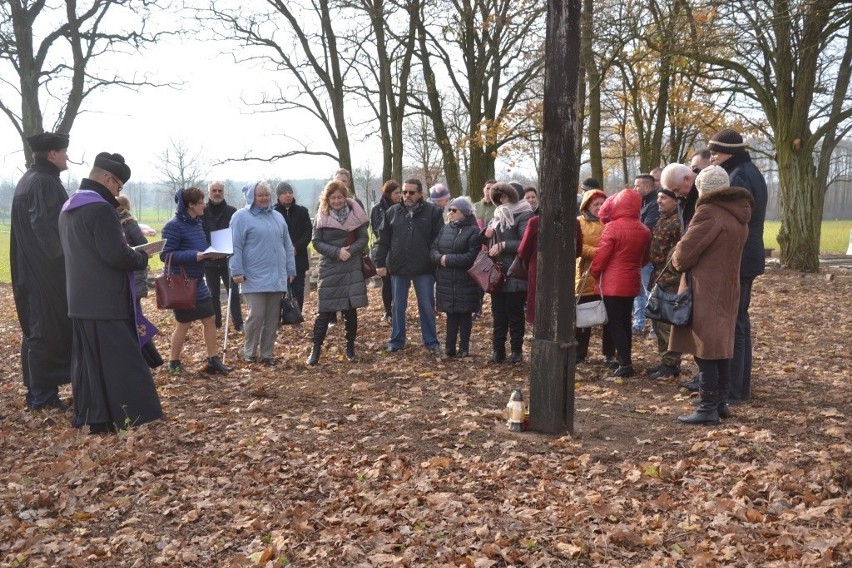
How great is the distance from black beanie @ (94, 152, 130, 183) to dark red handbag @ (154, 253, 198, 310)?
1739 millimetres

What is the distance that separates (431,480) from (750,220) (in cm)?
335

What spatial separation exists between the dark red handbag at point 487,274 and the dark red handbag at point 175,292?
2.91 metres

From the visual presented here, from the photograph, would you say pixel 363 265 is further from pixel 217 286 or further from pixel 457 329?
pixel 217 286

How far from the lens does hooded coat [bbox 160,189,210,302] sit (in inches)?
329

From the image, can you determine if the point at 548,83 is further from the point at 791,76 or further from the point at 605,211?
the point at 791,76

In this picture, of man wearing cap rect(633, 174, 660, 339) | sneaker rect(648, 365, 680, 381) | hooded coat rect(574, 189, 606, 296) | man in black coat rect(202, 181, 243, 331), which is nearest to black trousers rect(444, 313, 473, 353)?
hooded coat rect(574, 189, 606, 296)

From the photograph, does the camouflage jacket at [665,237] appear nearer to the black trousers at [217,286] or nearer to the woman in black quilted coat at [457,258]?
the woman in black quilted coat at [457,258]

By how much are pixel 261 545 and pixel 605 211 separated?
5.00 m

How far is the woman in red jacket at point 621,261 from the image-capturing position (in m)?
7.66

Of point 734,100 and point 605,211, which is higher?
point 734,100

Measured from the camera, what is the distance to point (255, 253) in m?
8.74

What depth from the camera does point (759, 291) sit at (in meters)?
14.3

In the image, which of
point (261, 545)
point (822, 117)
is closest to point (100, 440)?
point (261, 545)

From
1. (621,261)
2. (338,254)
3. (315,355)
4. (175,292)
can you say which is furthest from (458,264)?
(175,292)
